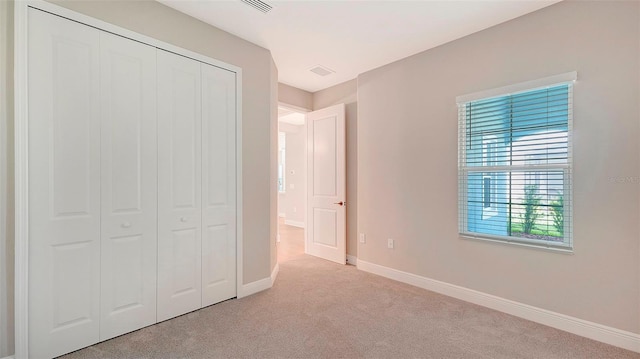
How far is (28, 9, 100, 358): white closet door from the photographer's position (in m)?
1.85

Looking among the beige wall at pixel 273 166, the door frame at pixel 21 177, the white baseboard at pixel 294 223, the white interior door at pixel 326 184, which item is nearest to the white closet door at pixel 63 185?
the door frame at pixel 21 177

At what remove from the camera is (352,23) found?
2674mm

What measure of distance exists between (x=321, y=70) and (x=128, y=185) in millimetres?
2680

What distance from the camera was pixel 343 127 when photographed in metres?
4.17

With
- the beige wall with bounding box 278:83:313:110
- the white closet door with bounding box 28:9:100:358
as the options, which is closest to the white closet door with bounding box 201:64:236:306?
the white closet door with bounding box 28:9:100:358

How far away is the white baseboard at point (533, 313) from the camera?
2.09m

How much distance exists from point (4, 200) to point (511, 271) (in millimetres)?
3930

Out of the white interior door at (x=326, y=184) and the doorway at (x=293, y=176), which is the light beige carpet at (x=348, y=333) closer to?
the white interior door at (x=326, y=184)

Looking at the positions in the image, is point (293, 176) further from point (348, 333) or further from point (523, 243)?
point (523, 243)

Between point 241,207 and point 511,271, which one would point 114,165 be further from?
point 511,271

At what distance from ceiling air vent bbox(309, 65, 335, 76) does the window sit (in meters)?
1.74

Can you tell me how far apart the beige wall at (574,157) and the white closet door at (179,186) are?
7.21ft

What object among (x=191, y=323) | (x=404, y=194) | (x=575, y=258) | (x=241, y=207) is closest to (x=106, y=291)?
(x=191, y=323)

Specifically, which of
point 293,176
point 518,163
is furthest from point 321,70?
point 293,176
